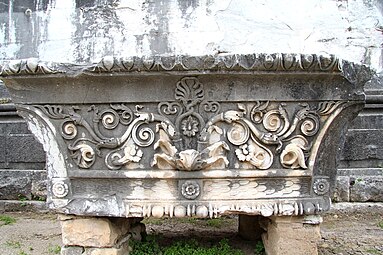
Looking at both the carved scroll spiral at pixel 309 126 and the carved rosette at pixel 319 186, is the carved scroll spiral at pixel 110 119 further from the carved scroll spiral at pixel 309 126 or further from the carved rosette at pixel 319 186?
the carved rosette at pixel 319 186

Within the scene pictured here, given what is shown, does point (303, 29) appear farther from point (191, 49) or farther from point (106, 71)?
point (106, 71)

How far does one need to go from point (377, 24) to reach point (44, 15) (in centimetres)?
456

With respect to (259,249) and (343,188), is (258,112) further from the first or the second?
(343,188)

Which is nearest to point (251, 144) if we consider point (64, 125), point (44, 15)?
point (64, 125)

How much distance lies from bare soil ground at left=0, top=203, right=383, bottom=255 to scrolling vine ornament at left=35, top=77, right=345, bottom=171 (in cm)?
106

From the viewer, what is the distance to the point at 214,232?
13.5 feet

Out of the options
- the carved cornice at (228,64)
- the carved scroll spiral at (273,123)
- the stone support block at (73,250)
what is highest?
the carved cornice at (228,64)

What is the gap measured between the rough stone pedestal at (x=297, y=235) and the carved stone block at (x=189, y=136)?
10cm

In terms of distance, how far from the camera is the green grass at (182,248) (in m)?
3.35

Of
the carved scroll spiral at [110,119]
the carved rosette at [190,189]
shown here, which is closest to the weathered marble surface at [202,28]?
the carved scroll spiral at [110,119]

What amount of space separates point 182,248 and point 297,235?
0.96 meters

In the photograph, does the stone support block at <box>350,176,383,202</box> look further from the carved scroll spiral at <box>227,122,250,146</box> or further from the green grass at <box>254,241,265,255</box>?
the carved scroll spiral at <box>227,122,250,146</box>

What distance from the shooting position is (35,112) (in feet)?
9.56

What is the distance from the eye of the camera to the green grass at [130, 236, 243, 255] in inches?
132
